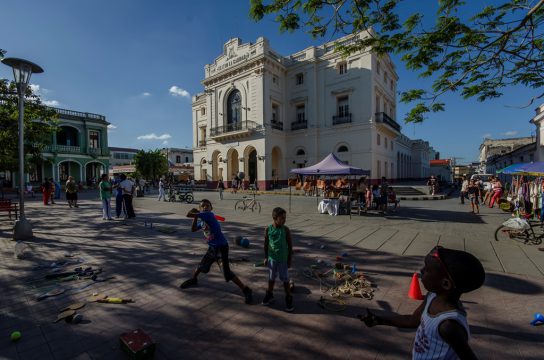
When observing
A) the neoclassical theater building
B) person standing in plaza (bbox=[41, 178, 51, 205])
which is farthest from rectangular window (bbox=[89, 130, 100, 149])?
person standing in plaza (bbox=[41, 178, 51, 205])

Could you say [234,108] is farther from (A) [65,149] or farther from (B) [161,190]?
(A) [65,149]

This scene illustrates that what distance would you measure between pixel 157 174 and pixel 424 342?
148 feet

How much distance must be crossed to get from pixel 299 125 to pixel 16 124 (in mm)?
23823

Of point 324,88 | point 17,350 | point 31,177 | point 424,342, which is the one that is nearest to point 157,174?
point 31,177

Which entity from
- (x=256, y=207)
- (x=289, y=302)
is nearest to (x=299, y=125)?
(x=256, y=207)

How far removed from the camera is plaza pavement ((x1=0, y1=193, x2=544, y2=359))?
2.78 metres

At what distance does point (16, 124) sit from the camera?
9.25m

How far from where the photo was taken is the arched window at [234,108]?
98.9 ft

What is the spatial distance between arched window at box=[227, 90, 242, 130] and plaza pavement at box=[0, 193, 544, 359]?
80.9 feet

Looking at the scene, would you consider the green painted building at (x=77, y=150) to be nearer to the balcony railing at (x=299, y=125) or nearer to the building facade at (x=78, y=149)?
the building facade at (x=78, y=149)

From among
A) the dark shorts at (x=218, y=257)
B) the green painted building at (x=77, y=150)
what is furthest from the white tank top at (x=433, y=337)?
the green painted building at (x=77, y=150)

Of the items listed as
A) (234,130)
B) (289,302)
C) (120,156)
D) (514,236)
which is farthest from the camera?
(120,156)

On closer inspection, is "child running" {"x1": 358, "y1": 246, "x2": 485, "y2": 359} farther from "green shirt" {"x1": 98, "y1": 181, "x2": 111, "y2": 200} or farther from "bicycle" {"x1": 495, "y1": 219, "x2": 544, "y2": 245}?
"green shirt" {"x1": 98, "y1": 181, "x2": 111, "y2": 200}

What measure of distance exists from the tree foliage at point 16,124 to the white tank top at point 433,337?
12.7 metres
